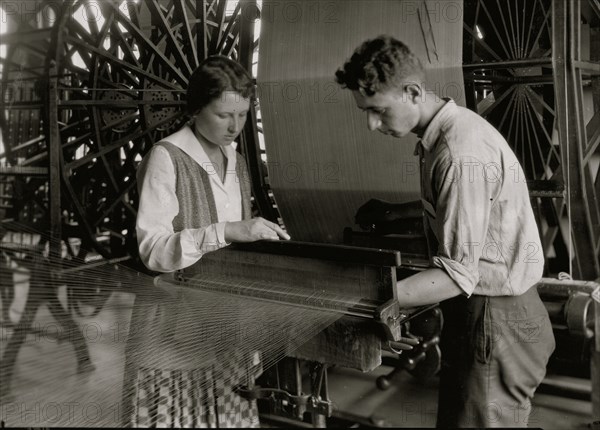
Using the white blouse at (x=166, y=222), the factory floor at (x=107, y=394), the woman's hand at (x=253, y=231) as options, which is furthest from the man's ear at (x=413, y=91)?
the factory floor at (x=107, y=394)

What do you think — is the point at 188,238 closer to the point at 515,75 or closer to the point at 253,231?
the point at 253,231

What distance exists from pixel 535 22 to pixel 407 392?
2.14 meters

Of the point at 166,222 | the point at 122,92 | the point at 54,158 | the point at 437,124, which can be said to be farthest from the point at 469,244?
the point at 122,92

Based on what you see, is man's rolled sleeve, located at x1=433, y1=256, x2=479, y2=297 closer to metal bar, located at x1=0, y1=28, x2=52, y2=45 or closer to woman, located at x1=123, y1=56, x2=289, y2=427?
woman, located at x1=123, y1=56, x2=289, y2=427

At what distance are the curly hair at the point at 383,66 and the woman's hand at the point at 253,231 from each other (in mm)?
473

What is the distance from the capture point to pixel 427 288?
1390 mm

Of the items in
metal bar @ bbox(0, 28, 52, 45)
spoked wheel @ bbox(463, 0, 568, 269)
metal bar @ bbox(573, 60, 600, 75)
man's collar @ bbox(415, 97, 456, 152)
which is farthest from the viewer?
metal bar @ bbox(0, 28, 52, 45)

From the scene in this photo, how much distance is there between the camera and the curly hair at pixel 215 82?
185 centimetres

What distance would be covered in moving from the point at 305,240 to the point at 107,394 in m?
1.23

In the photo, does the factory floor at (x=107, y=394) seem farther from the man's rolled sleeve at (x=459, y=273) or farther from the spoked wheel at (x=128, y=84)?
the man's rolled sleeve at (x=459, y=273)

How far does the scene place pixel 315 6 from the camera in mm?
2451

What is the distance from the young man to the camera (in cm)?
139

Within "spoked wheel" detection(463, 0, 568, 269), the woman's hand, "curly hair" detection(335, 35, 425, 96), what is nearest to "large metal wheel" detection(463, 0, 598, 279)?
"spoked wheel" detection(463, 0, 568, 269)

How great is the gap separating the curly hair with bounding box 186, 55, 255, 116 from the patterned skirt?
2.72 feet
